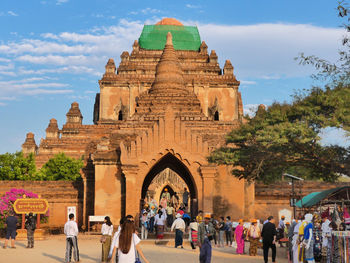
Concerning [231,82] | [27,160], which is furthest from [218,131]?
[231,82]

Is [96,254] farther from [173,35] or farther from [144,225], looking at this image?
[173,35]

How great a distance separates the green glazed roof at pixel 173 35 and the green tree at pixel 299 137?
40732 millimetres

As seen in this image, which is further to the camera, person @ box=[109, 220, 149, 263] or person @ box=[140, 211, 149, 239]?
person @ box=[140, 211, 149, 239]

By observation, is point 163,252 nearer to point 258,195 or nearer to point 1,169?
point 258,195

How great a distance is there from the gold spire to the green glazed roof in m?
23.0

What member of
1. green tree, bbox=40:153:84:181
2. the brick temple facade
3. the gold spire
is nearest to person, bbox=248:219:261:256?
the brick temple facade

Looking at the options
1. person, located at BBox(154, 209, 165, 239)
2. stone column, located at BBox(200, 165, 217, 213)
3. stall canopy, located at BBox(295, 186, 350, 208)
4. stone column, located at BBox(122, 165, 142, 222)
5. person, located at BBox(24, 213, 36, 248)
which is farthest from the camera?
stone column, located at BBox(200, 165, 217, 213)

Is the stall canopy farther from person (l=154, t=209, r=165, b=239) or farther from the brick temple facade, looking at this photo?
the brick temple facade

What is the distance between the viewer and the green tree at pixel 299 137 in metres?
16.9

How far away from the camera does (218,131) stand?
31219 millimetres

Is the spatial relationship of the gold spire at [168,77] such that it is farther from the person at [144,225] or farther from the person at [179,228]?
the person at [179,228]

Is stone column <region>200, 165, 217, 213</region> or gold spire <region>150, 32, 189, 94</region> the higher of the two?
gold spire <region>150, 32, 189, 94</region>

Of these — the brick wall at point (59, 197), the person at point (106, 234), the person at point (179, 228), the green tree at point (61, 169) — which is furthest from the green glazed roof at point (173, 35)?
the person at point (106, 234)

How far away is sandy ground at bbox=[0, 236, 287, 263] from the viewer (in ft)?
57.0
